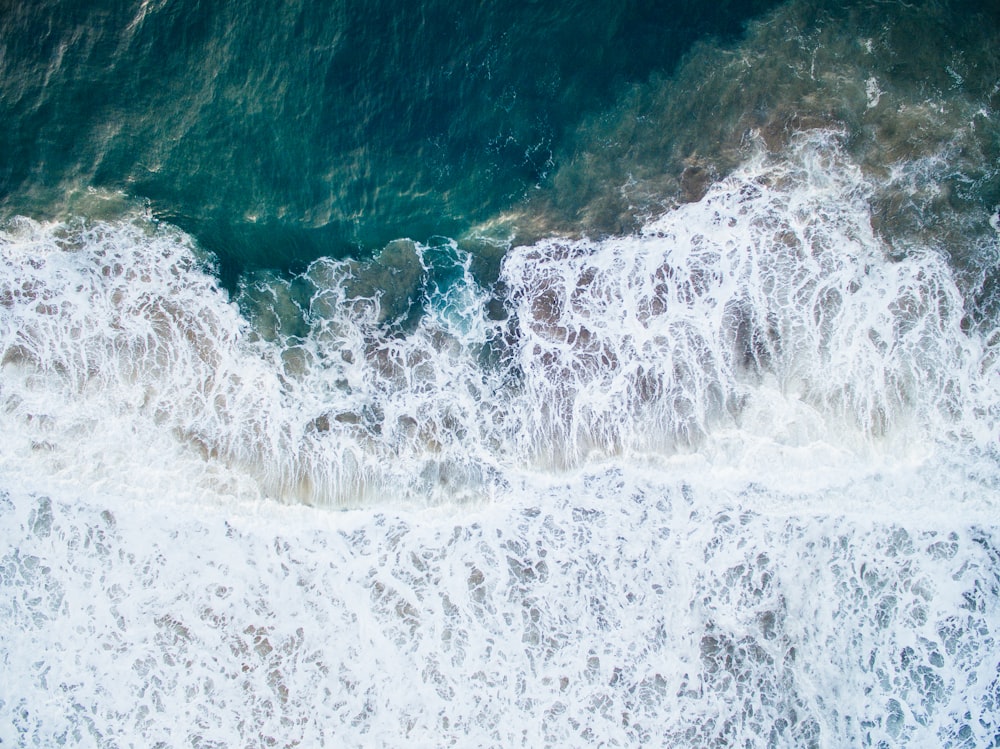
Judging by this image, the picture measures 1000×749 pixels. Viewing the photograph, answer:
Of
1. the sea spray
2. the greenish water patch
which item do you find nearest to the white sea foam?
the sea spray

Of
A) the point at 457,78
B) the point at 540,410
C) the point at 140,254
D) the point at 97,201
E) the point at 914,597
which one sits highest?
the point at 457,78

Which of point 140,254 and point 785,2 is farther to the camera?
point 140,254

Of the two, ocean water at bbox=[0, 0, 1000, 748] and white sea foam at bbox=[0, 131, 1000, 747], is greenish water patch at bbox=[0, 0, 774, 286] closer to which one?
ocean water at bbox=[0, 0, 1000, 748]

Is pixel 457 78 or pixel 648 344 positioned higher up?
pixel 457 78

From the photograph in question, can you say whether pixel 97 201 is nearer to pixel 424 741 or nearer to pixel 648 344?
pixel 648 344

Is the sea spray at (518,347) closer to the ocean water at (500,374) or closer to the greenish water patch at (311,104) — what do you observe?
the ocean water at (500,374)

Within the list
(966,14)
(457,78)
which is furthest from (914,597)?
(457,78)

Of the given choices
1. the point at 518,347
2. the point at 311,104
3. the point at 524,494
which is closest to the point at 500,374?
the point at 518,347
